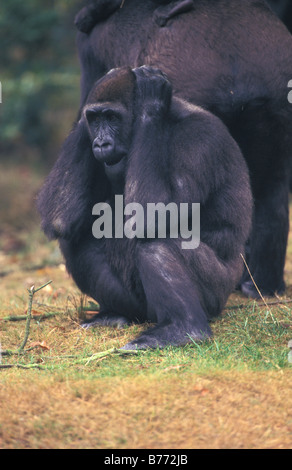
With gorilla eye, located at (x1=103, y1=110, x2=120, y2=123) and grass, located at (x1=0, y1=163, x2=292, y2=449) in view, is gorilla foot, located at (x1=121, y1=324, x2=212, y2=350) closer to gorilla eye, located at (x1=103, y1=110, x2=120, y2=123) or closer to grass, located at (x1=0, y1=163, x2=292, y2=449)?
grass, located at (x1=0, y1=163, x2=292, y2=449)

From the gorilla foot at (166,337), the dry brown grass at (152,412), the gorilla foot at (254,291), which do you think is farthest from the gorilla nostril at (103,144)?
the gorilla foot at (254,291)

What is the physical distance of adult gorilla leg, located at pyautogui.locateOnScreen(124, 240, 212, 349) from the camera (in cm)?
331

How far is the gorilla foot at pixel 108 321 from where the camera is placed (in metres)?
3.82

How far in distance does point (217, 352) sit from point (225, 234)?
2.48 ft

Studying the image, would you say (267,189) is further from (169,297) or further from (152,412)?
(152,412)

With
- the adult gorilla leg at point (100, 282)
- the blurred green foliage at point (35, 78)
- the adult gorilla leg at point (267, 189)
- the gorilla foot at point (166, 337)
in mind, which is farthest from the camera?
the blurred green foliage at point (35, 78)

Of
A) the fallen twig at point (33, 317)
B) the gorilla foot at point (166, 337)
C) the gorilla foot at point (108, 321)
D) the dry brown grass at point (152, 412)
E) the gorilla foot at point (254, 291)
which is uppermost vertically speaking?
the dry brown grass at point (152, 412)

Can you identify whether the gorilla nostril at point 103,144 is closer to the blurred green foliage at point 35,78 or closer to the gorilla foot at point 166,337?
the gorilla foot at point 166,337

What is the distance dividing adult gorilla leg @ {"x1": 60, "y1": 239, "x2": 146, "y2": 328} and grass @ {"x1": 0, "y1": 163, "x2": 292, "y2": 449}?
0.11 m

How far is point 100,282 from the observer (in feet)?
12.6

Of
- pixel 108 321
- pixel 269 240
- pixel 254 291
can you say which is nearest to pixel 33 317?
pixel 108 321

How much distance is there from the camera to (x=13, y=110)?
10.1 m

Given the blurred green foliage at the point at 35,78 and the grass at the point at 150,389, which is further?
the blurred green foliage at the point at 35,78

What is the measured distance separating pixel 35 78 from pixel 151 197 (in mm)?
7118
